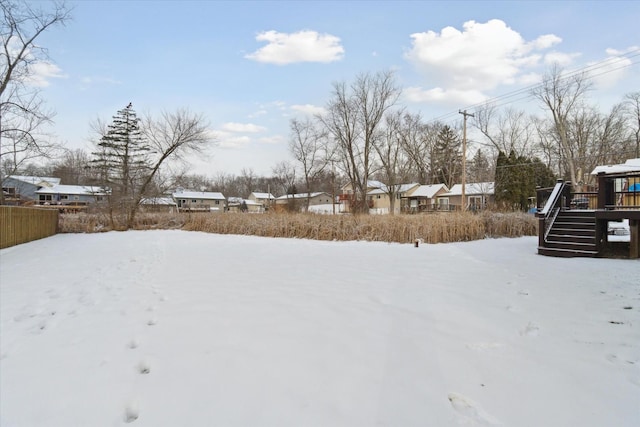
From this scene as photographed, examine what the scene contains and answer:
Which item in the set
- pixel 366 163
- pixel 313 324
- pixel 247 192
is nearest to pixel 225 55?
pixel 313 324

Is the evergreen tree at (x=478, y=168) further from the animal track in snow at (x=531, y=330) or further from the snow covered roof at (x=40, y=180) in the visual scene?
the snow covered roof at (x=40, y=180)

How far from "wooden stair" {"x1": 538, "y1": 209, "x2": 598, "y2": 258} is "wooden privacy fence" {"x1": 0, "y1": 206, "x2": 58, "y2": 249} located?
15.5 metres

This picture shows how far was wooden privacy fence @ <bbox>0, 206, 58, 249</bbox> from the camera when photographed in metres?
10.1

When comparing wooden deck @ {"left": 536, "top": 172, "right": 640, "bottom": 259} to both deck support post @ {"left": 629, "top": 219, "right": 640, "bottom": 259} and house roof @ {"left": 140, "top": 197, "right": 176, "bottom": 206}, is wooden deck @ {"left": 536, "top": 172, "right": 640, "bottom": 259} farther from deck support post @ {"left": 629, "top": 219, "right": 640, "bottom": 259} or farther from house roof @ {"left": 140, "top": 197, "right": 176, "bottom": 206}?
house roof @ {"left": 140, "top": 197, "right": 176, "bottom": 206}

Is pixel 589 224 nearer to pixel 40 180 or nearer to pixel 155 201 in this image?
pixel 155 201

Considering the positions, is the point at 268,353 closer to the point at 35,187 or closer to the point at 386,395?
the point at 386,395

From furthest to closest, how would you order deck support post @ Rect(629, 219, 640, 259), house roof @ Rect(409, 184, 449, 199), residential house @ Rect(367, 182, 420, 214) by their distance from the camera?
residential house @ Rect(367, 182, 420, 214) → house roof @ Rect(409, 184, 449, 199) → deck support post @ Rect(629, 219, 640, 259)

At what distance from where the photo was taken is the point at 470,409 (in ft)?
6.25

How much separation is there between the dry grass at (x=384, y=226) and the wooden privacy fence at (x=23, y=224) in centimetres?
657

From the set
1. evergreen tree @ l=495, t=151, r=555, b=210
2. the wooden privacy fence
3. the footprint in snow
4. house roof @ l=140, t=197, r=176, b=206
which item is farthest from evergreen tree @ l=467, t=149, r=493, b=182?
the footprint in snow

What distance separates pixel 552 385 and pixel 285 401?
1.75m

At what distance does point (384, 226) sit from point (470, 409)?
369 inches

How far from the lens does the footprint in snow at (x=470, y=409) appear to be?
1793mm

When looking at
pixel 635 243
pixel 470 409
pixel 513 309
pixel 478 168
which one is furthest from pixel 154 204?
pixel 478 168
